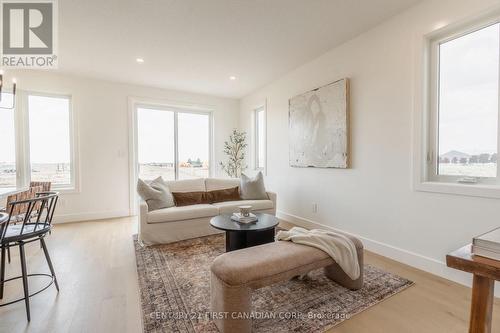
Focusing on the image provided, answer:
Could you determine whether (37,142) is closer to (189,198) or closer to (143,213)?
(143,213)

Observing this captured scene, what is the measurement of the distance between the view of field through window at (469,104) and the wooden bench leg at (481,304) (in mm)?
1548

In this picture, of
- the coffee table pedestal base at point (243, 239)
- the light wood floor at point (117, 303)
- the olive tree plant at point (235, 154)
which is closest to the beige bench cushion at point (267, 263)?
the light wood floor at point (117, 303)

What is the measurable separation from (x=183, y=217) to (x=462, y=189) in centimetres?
300

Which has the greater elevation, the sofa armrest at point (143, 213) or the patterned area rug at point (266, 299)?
the sofa armrest at point (143, 213)

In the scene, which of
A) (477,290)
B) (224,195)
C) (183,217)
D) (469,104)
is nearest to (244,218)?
(183,217)

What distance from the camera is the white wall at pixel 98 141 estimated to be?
13.8 feet

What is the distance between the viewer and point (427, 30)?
225cm

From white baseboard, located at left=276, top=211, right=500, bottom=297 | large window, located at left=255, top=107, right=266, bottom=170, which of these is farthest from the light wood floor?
large window, located at left=255, top=107, right=266, bottom=170

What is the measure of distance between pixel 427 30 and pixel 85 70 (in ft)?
15.7

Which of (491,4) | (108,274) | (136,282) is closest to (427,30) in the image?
(491,4)

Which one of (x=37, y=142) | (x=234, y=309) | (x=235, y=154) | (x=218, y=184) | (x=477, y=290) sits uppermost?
(x=37, y=142)

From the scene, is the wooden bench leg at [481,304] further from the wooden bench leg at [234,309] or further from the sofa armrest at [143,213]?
the sofa armrest at [143,213]

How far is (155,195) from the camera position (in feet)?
10.6

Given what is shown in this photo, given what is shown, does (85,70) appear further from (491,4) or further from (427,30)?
(491,4)
